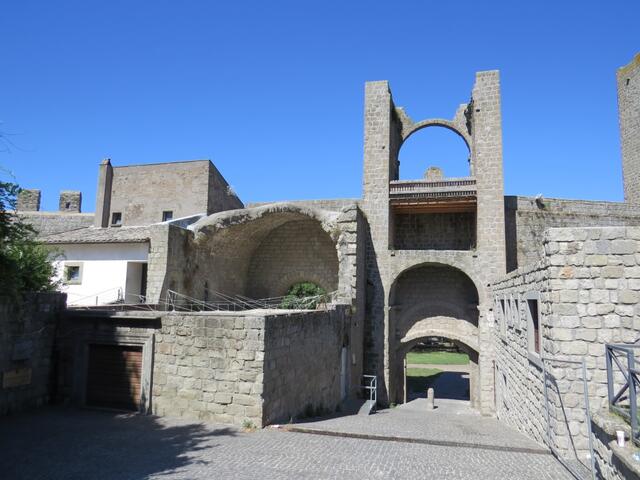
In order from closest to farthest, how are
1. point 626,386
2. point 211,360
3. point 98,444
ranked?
point 626,386
point 98,444
point 211,360

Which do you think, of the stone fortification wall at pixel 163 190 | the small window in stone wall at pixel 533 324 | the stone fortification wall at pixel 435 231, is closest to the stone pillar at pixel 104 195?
the stone fortification wall at pixel 163 190

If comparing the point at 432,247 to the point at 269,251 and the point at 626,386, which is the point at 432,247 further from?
the point at 626,386

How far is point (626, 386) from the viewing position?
5.09m

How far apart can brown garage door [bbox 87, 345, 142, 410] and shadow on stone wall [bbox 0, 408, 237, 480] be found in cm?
38

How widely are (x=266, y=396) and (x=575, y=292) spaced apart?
17.6ft

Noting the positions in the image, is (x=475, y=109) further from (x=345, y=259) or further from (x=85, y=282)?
(x=85, y=282)

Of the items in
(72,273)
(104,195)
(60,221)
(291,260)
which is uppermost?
(104,195)

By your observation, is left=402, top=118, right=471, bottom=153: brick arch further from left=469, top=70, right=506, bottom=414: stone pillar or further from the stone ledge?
the stone ledge

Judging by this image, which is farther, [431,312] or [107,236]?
[431,312]

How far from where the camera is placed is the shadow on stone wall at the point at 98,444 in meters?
5.74

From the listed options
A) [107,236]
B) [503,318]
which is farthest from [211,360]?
[107,236]

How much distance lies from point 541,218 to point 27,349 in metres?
16.9

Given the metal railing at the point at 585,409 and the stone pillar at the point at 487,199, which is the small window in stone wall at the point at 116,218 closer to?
the stone pillar at the point at 487,199

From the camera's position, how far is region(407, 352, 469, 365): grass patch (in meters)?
31.3
